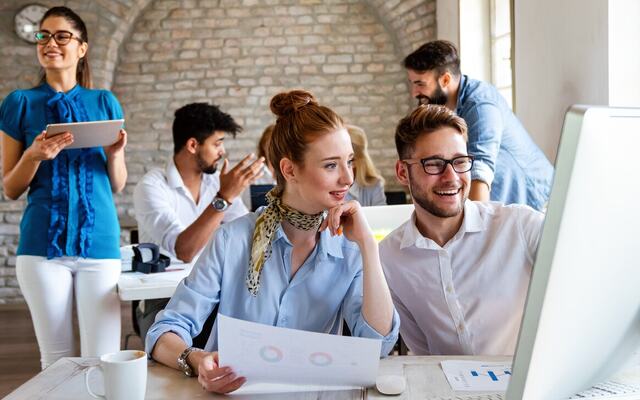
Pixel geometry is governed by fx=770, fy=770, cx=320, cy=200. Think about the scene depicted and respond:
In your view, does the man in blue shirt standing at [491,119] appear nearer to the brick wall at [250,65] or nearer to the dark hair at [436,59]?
the dark hair at [436,59]

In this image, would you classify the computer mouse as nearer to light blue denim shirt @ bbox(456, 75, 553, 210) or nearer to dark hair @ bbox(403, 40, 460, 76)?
light blue denim shirt @ bbox(456, 75, 553, 210)

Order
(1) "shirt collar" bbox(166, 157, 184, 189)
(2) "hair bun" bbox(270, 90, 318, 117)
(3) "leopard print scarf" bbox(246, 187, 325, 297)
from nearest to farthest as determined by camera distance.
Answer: (3) "leopard print scarf" bbox(246, 187, 325, 297) → (2) "hair bun" bbox(270, 90, 318, 117) → (1) "shirt collar" bbox(166, 157, 184, 189)

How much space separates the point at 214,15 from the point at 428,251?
5.70 metres

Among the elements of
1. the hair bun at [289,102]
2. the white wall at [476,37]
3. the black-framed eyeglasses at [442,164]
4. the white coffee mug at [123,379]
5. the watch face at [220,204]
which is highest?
the white wall at [476,37]

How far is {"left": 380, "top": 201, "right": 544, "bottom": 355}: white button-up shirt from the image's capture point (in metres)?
1.84

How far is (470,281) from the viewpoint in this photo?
1873mm

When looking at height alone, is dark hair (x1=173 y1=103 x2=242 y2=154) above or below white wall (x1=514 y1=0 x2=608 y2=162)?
below

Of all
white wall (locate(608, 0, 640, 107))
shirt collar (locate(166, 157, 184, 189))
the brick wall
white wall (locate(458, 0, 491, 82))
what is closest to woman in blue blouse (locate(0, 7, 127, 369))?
shirt collar (locate(166, 157, 184, 189))

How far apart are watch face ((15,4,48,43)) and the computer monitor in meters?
6.59

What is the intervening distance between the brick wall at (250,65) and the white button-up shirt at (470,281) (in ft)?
17.2

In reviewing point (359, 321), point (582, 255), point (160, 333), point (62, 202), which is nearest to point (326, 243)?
point (359, 321)

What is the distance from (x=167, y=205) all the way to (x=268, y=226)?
1.75m

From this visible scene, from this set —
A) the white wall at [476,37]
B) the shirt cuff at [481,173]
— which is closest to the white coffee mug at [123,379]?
the shirt cuff at [481,173]

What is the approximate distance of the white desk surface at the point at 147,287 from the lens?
8.63 feet
